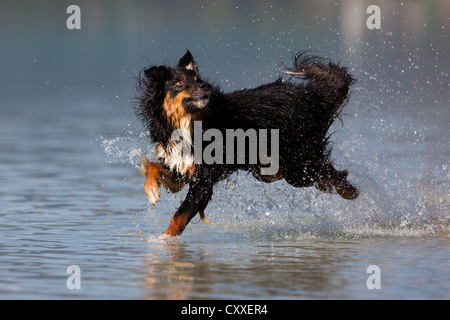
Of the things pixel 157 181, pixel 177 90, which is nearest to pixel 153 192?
pixel 157 181

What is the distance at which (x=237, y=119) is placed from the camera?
9.02 metres

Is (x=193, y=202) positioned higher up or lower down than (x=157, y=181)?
lower down

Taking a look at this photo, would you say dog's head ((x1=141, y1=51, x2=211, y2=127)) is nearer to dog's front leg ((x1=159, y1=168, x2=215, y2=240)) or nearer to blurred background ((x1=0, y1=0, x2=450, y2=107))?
dog's front leg ((x1=159, y1=168, x2=215, y2=240))

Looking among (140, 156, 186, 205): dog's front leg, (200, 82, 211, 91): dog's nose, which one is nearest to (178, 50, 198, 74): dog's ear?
(200, 82, 211, 91): dog's nose

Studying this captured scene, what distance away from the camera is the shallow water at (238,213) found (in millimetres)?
6922

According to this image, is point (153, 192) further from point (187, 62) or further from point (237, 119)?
point (187, 62)

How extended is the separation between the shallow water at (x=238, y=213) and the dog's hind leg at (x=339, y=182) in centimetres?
22

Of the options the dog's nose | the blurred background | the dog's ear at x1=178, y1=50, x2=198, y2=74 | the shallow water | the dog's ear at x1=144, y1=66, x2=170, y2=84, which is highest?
the blurred background

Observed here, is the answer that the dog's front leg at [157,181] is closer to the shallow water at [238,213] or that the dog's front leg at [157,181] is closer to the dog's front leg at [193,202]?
the dog's front leg at [193,202]

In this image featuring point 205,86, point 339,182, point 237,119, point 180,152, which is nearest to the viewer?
point 205,86

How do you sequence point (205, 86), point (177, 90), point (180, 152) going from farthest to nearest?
1. point (180, 152)
2. point (177, 90)
3. point (205, 86)

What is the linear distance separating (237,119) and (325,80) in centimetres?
133

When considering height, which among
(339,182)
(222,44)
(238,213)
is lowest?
(238,213)

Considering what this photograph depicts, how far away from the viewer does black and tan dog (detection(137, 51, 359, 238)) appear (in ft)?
28.6
